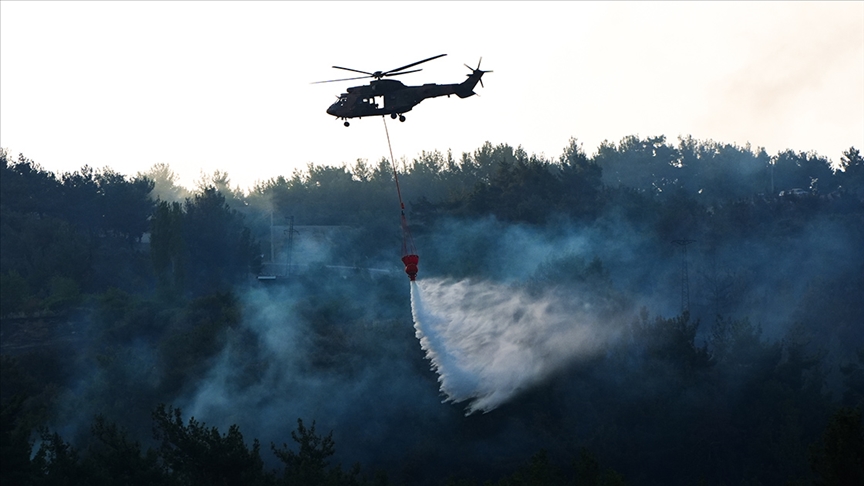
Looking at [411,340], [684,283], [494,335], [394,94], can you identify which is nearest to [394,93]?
[394,94]

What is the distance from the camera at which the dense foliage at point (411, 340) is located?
5344 cm

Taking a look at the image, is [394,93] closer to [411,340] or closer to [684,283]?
[411,340]

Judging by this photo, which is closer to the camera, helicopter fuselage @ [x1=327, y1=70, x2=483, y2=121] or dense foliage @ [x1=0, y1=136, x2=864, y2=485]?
helicopter fuselage @ [x1=327, y1=70, x2=483, y2=121]

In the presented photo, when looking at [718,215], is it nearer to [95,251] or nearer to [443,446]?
[443,446]

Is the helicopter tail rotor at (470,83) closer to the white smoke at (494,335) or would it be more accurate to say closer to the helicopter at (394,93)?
the helicopter at (394,93)

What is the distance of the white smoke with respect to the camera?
4506 centimetres

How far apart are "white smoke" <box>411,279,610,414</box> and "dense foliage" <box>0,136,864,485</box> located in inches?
53.8

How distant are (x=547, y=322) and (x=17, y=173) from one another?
7894 cm

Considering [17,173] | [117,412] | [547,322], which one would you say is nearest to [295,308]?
[117,412]

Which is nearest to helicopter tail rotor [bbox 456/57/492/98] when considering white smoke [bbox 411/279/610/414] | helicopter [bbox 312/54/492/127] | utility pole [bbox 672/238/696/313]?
helicopter [bbox 312/54/492/127]

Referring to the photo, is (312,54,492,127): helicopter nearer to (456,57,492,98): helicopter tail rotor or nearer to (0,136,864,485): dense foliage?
(456,57,492,98): helicopter tail rotor

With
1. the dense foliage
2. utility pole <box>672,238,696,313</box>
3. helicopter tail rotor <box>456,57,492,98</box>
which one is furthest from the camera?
utility pole <box>672,238,696,313</box>

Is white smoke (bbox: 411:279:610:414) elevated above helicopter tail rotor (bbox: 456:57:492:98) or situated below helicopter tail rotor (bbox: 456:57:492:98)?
below

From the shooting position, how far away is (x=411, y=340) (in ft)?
217
